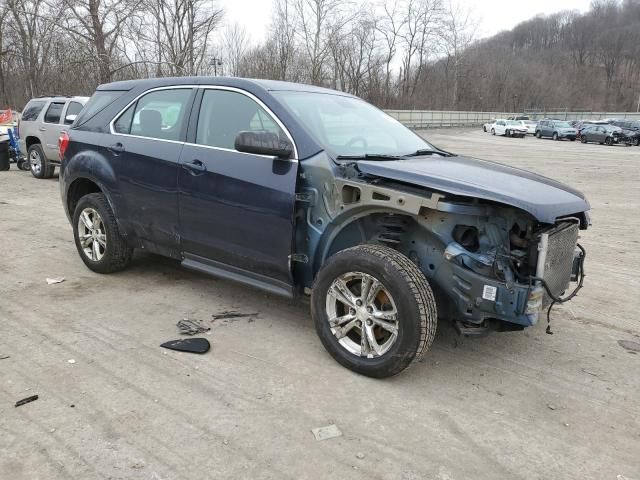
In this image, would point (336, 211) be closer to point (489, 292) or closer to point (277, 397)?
point (489, 292)

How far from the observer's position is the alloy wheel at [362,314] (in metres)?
3.38

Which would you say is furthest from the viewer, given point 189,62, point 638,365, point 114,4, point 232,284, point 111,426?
point 189,62

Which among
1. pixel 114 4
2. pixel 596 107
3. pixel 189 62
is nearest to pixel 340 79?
pixel 189 62

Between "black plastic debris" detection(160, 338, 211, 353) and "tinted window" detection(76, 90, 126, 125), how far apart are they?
2.59 meters

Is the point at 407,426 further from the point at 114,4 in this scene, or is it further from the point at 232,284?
the point at 114,4

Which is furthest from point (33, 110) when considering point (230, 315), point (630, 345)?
point (630, 345)

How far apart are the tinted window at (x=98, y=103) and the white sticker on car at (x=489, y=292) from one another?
3.84 metres

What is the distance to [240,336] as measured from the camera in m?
4.05

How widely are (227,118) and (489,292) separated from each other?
7.84 ft

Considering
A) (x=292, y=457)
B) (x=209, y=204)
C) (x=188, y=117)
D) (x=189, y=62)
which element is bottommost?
(x=292, y=457)

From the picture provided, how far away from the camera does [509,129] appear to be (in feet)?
152

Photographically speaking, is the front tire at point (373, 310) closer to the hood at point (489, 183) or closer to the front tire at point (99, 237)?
the hood at point (489, 183)

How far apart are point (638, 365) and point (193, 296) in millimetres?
3613

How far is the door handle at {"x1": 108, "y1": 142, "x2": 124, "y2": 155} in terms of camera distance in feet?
15.9
